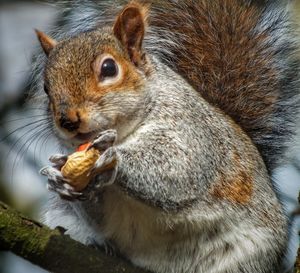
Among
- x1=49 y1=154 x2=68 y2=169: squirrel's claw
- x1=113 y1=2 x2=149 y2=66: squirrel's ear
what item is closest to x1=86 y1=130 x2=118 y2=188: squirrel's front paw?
x1=49 y1=154 x2=68 y2=169: squirrel's claw

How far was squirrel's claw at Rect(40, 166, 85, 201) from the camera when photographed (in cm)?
231

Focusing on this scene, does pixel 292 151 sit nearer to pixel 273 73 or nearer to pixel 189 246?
pixel 273 73

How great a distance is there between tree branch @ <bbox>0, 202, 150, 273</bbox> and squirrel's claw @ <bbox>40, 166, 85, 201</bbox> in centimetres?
13

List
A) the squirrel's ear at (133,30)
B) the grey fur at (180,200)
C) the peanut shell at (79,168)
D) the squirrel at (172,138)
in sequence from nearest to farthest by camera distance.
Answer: the peanut shell at (79,168) → the squirrel at (172,138) → the grey fur at (180,200) → the squirrel's ear at (133,30)

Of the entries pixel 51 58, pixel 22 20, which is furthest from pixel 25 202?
pixel 51 58

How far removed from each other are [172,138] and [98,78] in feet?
1.32

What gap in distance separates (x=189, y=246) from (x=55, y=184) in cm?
67

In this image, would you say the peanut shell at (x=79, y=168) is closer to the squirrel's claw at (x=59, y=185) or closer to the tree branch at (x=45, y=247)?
the squirrel's claw at (x=59, y=185)

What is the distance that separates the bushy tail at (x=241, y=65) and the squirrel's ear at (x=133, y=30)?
0.42 meters

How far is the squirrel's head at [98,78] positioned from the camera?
94.0 inches

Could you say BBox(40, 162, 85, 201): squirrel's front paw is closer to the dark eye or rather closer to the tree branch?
the tree branch

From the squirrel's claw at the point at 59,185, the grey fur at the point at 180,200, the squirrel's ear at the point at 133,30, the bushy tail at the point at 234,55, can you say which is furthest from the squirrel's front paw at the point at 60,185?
the bushy tail at the point at 234,55

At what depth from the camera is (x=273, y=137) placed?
3.31 m

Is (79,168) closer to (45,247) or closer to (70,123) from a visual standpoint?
(70,123)
